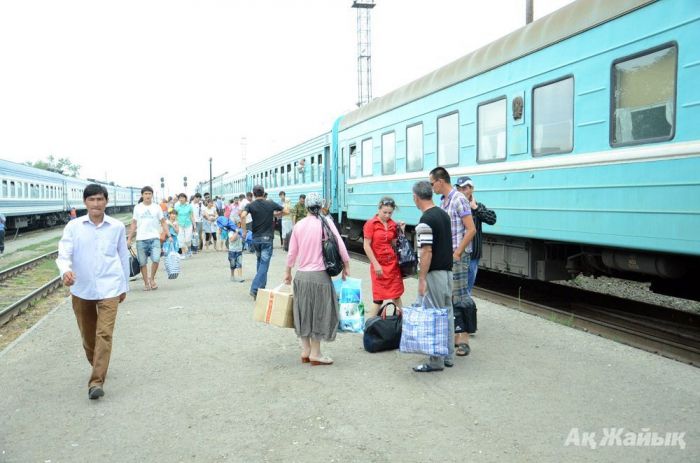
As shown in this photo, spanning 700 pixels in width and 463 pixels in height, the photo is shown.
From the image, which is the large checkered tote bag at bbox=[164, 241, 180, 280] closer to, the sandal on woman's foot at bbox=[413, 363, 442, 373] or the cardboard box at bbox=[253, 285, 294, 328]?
the cardboard box at bbox=[253, 285, 294, 328]

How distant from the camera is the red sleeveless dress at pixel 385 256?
263 inches

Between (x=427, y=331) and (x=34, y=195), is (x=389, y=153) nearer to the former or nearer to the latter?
(x=427, y=331)

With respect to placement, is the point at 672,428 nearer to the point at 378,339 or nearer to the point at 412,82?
the point at 378,339

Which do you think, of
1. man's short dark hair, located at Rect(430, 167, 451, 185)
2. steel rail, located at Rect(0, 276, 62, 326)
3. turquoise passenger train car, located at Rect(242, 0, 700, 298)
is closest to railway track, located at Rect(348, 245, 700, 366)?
turquoise passenger train car, located at Rect(242, 0, 700, 298)

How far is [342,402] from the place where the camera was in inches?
196

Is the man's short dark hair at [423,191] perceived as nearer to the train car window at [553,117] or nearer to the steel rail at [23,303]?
the train car window at [553,117]

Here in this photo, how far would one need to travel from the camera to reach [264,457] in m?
3.96

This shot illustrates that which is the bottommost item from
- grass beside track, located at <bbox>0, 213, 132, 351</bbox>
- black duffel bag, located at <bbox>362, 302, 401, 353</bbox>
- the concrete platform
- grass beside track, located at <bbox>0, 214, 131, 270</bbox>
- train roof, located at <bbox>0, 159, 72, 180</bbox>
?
grass beside track, located at <bbox>0, 213, 132, 351</bbox>

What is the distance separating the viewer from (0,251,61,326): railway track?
10.3m

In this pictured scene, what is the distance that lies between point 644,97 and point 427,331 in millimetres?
3354

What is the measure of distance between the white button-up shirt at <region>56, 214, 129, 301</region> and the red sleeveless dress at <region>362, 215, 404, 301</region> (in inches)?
100

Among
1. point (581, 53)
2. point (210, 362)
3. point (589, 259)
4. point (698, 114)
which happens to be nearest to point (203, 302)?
point (210, 362)

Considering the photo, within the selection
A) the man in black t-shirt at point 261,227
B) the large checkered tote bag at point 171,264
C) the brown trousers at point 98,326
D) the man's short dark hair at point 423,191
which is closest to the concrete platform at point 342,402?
the brown trousers at point 98,326

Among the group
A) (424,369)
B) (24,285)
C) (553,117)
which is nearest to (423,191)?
(424,369)
